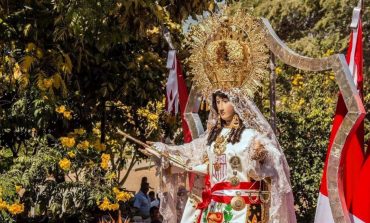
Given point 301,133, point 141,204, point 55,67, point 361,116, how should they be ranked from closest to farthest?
point 361,116, point 55,67, point 301,133, point 141,204

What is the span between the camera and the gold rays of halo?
6.67m

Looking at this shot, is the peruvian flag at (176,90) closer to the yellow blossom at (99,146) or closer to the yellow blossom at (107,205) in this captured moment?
the yellow blossom at (99,146)

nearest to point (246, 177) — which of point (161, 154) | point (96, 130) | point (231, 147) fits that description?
point (231, 147)

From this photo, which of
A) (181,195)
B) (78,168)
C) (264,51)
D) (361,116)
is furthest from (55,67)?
(361,116)

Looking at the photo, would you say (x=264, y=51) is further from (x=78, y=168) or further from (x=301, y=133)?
(x=301, y=133)

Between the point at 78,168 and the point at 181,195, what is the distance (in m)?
1.32

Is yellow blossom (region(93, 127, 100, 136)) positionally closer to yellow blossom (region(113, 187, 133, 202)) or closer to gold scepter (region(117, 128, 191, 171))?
yellow blossom (region(113, 187, 133, 202))

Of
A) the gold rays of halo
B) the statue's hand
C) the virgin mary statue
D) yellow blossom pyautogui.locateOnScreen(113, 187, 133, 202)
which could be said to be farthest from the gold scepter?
yellow blossom pyautogui.locateOnScreen(113, 187, 133, 202)

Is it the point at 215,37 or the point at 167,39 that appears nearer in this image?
the point at 215,37

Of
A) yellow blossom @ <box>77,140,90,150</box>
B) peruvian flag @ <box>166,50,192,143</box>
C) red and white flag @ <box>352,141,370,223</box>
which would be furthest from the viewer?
peruvian flag @ <box>166,50,192,143</box>

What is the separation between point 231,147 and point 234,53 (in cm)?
76

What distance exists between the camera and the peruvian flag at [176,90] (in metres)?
8.26

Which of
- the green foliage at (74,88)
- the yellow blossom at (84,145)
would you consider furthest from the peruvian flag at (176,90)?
the yellow blossom at (84,145)

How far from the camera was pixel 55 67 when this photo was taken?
8133mm
